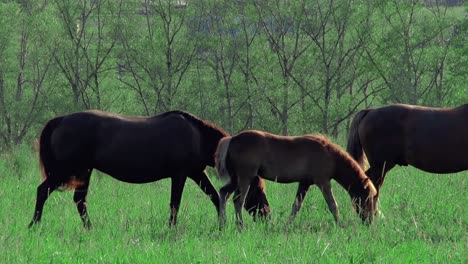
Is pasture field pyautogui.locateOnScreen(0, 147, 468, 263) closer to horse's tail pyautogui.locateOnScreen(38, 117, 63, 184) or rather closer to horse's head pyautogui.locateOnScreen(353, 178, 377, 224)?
horse's head pyautogui.locateOnScreen(353, 178, 377, 224)

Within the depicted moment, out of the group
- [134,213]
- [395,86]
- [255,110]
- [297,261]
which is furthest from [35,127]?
[297,261]

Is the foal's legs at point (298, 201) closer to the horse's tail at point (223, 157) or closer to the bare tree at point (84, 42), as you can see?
the horse's tail at point (223, 157)

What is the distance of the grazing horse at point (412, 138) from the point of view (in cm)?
974

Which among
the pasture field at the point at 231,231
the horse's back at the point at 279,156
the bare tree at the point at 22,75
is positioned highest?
the horse's back at the point at 279,156

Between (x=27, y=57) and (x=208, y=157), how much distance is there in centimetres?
4618

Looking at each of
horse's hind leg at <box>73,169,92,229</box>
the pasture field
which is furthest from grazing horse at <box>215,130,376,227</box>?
horse's hind leg at <box>73,169,92,229</box>

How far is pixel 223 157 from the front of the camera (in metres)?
8.65

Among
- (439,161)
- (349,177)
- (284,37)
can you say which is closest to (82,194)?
(349,177)

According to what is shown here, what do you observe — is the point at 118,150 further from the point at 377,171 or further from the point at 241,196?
the point at 377,171

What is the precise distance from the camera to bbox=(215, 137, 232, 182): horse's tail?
28.4 ft

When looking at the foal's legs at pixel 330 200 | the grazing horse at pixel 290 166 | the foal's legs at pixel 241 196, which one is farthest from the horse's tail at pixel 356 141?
the foal's legs at pixel 241 196

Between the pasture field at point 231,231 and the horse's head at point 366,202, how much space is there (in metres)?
0.13

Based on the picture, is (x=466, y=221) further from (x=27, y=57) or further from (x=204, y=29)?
(x=27, y=57)

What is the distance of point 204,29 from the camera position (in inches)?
1966
